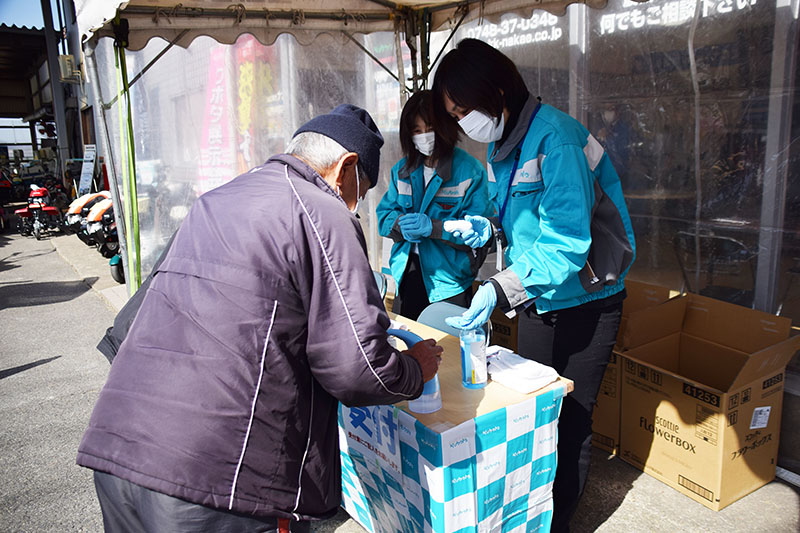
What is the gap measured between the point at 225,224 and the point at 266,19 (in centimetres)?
238

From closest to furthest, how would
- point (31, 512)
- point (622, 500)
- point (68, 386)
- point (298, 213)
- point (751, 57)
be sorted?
point (298, 213)
point (622, 500)
point (31, 512)
point (751, 57)
point (68, 386)

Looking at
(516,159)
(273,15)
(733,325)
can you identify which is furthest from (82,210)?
(733,325)

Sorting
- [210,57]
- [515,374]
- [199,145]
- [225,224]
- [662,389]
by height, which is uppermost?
[210,57]

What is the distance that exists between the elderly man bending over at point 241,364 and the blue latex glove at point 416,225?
138cm

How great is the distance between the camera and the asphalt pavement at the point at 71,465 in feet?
7.68

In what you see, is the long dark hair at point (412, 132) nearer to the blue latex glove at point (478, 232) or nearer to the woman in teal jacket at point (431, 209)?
the woman in teal jacket at point (431, 209)

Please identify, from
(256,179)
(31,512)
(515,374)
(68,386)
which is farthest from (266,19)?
(68,386)

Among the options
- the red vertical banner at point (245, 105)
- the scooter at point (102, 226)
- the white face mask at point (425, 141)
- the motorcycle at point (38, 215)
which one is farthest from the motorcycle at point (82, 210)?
the white face mask at point (425, 141)

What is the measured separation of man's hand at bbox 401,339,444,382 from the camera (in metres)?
1.54

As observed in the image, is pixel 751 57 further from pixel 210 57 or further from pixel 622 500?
pixel 210 57

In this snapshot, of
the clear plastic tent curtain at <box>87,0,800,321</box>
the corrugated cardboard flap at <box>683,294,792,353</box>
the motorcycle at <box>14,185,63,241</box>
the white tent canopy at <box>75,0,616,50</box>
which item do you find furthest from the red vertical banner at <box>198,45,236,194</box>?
the motorcycle at <box>14,185,63,241</box>

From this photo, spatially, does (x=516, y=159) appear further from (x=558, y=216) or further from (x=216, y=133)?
(x=216, y=133)

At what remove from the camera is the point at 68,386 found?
4195mm

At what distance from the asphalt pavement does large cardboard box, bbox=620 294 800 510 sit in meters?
0.10
